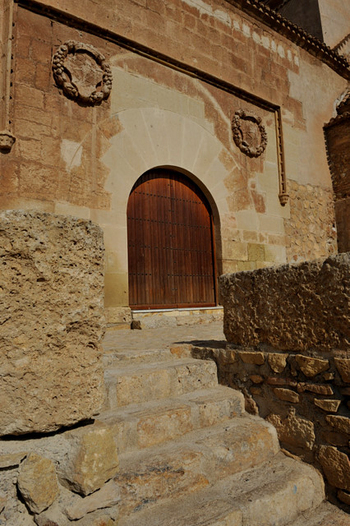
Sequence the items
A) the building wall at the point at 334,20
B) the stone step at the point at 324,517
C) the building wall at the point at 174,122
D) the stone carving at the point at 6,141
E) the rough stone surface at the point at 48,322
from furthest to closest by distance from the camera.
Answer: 1. the building wall at the point at 334,20
2. the building wall at the point at 174,122
3. the stone carving at the point at 6,141
4. the stone step at the point at 324,517
5. the rough stone surface at the point at 48,322

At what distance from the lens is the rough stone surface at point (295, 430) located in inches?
93.1

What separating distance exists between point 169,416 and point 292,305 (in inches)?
40.1

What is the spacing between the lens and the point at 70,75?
5.05m

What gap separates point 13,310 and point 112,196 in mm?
3949

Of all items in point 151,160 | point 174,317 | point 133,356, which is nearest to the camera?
point 133,356

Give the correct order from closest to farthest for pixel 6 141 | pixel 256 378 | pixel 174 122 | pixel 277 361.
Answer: pixel 277 361 < pixel 256 378 < pixel 6 141 < pixel 174 122

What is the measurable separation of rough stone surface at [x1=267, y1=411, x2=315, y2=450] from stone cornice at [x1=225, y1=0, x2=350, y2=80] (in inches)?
283

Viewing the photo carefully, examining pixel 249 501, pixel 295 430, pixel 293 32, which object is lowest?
pixel 249 501

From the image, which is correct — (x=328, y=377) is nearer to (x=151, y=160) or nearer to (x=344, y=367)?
(x=344, y=367)

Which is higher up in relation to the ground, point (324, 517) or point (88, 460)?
point (88, 460)

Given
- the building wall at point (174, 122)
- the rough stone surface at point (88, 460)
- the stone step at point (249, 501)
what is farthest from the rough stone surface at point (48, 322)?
the building wall at point (174, 122)

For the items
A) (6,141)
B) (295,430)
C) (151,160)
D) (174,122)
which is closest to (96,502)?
(295,430)

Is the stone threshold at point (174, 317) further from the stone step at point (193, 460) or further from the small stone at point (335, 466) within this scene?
the small stone at point (335, 466)

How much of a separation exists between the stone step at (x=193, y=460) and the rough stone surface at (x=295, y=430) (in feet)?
0.18
